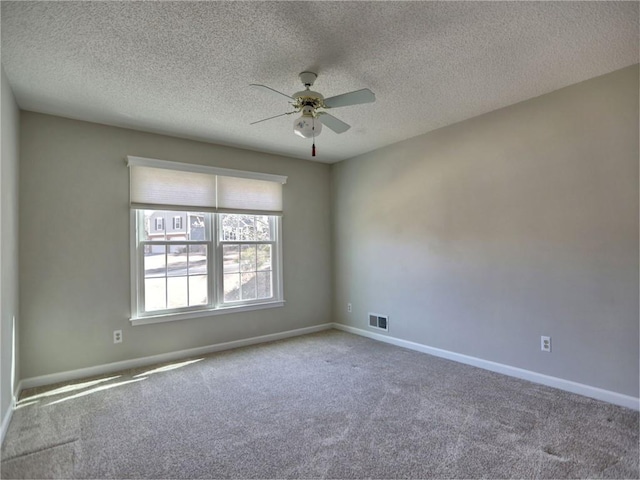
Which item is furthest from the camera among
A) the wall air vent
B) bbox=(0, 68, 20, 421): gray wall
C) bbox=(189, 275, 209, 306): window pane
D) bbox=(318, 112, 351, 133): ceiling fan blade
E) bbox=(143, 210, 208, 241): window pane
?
the wall air vent

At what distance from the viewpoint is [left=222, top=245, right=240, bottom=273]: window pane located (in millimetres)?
4449

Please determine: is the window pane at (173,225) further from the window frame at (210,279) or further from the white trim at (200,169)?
the white trim at (200,169)

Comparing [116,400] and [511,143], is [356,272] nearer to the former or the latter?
[511,143]

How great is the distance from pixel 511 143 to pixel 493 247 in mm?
1013

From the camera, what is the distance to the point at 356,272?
5031 mm

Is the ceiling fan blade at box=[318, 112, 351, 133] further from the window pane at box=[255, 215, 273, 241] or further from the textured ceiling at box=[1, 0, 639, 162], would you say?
the window pane at box=[255, 215, 273, 241]

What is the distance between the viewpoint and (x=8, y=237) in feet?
8.92

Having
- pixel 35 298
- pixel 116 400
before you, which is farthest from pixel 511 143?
pixel 35 298

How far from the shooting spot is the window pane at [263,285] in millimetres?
4750

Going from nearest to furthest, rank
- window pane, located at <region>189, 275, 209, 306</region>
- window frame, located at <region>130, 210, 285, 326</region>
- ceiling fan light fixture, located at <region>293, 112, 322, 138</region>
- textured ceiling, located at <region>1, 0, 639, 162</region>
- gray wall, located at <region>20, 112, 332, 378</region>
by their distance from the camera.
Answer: textured ceiling, located at <region>1, 0, 639, 162</region>, ceiling fan light fixture, located at <region>293, 112, 322, 138</region>, gray wall, located at <region>20, 112, 332, 378</region>, window frame, located at <region>130, 210, 285, 326</region>, window pane, located at <region>189, 275, 209, 306</region>

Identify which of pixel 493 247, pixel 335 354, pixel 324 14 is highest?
pixel 324 14

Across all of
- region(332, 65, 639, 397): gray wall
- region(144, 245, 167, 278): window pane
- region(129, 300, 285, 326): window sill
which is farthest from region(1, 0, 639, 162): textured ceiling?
region(129, 300, 285, 326): window sill

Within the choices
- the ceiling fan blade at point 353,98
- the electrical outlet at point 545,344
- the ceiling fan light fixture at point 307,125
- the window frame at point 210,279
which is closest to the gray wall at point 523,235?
the electrical outlet at point 545,344

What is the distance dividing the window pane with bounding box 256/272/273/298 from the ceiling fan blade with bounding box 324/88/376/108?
2767 millimetres
